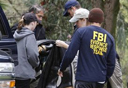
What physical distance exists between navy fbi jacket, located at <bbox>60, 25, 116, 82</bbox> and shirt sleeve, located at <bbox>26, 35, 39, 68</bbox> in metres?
0.96

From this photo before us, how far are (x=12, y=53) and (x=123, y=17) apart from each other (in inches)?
343

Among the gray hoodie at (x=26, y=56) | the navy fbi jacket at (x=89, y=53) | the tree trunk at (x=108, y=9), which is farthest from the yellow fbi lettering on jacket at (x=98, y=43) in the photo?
the tree trunk at (x=108, y=9)

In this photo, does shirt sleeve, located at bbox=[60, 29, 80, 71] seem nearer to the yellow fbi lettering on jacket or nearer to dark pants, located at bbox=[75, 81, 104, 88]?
the yellow fbi lettering on jacket

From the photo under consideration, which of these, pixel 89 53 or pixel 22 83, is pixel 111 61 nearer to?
pixel 89 53

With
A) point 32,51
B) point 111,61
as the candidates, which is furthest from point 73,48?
point 32,51

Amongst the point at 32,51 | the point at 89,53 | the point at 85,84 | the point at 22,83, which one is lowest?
the point at 22,83

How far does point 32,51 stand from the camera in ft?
20.6

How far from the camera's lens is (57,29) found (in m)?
10.5

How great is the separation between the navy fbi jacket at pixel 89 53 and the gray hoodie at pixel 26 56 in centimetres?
99

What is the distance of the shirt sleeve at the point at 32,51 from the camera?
6.28 meters

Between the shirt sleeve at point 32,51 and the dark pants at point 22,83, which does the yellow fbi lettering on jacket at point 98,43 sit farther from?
the dark pants at point 22,83

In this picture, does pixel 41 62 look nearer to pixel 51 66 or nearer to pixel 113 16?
pixel 51 66

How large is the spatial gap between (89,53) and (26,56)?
1.39 meters

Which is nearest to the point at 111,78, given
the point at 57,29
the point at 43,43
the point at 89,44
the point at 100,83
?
the point at 100,83
